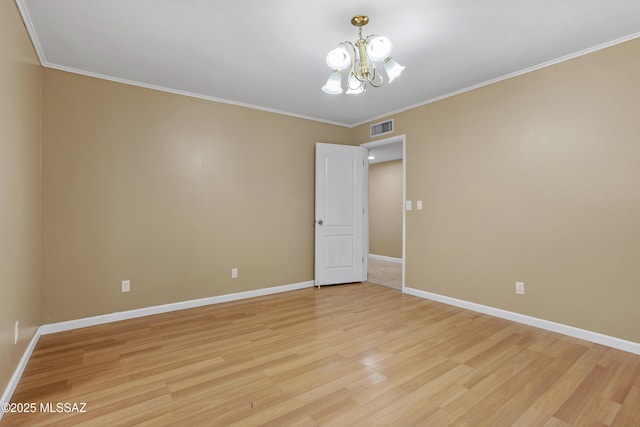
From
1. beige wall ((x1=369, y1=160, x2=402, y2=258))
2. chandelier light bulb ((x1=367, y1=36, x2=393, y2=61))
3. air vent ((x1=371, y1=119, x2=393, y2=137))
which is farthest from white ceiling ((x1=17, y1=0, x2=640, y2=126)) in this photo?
beige wall ((x1=369, y1=160, x2=402, y2=258))

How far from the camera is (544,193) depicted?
3031 mm

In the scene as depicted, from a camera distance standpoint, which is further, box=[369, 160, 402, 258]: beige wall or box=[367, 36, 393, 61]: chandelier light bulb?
box=[369, 160, 402, 258]: beige wall

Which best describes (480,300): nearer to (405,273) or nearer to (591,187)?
(405,273)

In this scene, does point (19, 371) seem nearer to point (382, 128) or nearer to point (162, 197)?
point (162, 197)

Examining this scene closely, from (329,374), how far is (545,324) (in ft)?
7.59

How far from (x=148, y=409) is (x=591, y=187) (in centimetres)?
384

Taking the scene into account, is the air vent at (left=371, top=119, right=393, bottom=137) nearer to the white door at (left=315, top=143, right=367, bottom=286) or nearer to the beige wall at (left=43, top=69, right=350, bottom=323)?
the white door at (left=315, top=143, right=367, bottom=286)

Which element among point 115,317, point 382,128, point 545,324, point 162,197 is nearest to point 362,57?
point 382,128

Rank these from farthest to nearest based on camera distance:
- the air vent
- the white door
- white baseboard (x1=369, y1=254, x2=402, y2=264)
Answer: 1. white baseboard (x1=369, y1=254, x2=402, y2=264)
2. the white door
3. the air vent

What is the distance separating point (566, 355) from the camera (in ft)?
8.18

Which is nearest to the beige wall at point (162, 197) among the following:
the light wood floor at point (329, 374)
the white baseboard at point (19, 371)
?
the white baseboard at point (19, 371)

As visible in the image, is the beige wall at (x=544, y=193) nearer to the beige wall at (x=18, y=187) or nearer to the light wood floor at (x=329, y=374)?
the light wood floor at (x=329, y=374)

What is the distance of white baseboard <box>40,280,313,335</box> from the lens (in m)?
3.02

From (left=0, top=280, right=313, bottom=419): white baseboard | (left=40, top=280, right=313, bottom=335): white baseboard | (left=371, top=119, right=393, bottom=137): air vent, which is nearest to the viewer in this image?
(left=0, top=280, right=313, bottom=419): white baseboard
